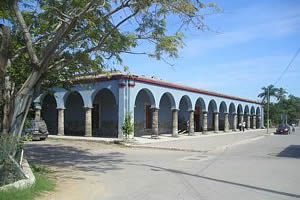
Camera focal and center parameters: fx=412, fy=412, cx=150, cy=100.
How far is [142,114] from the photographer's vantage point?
34281 millimetres

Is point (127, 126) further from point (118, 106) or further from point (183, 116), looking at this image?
point (183, 116)

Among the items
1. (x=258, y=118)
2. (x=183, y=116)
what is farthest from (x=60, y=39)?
(x=258, y=118)

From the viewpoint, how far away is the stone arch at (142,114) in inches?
1312

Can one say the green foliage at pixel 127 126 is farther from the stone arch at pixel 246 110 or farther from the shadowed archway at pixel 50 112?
the stone arch at pixel 246 110

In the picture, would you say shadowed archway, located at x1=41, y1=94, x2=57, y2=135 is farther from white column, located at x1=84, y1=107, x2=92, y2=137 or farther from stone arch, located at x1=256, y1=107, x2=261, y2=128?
stone arch, located at x1=256, y1=107, x2=261, y2=128

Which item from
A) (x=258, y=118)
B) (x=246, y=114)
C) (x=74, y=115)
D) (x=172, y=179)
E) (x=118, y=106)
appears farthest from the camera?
(x=258, y=118)

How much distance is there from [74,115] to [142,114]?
6.15m

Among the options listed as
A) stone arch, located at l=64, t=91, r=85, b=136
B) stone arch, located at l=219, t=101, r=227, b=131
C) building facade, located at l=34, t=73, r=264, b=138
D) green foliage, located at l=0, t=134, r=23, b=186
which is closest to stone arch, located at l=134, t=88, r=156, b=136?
building facade, located at l=34, t=73, r=264, b=138

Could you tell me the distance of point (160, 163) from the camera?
1609 cm

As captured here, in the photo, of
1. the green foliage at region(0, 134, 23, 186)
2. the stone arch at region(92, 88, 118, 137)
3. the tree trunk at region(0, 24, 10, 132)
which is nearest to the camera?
the green foliage at region(0, 134, 23, 186)

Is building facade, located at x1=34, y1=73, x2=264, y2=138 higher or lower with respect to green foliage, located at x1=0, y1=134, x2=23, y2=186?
higher

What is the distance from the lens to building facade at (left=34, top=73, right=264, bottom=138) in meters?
28.8

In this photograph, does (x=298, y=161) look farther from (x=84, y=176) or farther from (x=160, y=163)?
(x=84, y=176)

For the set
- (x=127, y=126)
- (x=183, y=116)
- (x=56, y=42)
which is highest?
(x=56, y=42)
